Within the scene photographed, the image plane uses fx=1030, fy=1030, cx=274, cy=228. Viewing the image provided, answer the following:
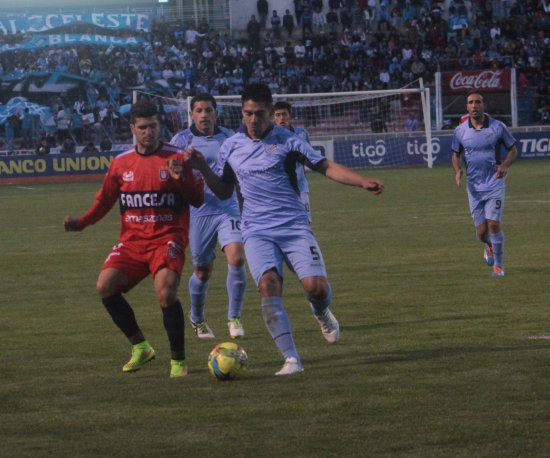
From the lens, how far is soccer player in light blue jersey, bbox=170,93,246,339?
934cm

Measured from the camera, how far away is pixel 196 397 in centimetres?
671

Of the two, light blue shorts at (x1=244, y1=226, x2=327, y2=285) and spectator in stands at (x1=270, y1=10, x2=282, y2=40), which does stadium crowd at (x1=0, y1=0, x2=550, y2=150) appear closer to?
spectator in stands at (x1=270, y1=10, x2=282, y2=40)

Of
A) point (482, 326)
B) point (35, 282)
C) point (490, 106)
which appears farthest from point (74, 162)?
point (482, 326)

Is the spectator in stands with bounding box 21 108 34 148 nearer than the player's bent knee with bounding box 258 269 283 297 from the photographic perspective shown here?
No

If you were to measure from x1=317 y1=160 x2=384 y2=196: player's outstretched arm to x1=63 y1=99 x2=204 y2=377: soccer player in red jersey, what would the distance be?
Answer: 100cm

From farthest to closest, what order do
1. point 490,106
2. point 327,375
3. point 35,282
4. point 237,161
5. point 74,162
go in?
point 490,106 → point 74,162 → point 35,282 → point 237,161 → point 327,375

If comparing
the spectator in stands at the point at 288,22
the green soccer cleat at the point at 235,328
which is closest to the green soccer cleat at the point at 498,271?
the green soccer cleat at the point at 235,328

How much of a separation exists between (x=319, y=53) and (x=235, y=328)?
127 ft

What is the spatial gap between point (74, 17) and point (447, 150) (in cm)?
1787

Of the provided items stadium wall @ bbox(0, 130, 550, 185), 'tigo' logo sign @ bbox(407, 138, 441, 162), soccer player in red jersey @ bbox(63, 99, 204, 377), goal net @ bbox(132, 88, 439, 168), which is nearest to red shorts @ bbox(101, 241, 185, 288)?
soccer player in red jersey @ bbox(63, 99, 204, 377)

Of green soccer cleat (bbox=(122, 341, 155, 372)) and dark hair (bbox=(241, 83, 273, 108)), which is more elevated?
dark hair (bbox=(241, 83, 273, 108))

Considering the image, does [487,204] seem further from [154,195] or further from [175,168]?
[175,168]

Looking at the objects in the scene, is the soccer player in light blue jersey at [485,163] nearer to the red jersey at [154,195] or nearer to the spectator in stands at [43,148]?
the red jersey at [154,195]

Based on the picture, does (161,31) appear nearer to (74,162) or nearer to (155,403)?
(74,162)
